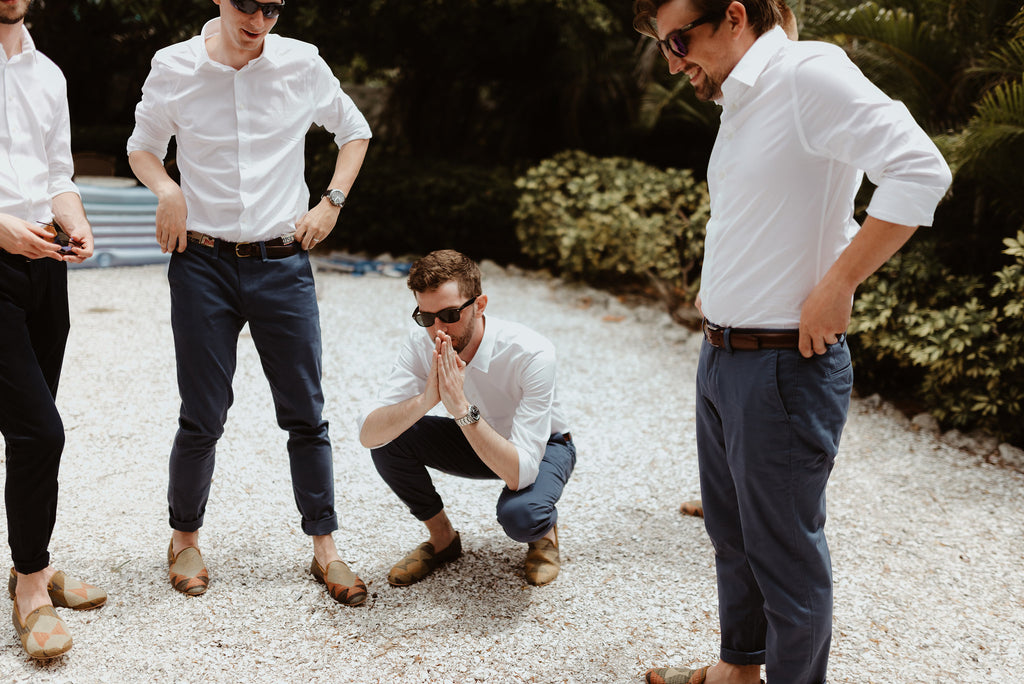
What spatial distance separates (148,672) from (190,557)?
54 cm

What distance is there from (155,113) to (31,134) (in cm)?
36

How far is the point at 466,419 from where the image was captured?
2.57 m

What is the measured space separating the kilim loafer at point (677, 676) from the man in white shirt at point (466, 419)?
0.60m

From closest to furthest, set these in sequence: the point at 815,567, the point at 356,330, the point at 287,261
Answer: the point at 815,567, the point at 287,261, the point at 356,330

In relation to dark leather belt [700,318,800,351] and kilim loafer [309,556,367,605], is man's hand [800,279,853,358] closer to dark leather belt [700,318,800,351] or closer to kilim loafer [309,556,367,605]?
dark leather belt [700,318,800,351]

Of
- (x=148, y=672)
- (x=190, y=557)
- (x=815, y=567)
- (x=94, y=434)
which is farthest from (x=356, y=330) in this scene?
(x=815, y=567)

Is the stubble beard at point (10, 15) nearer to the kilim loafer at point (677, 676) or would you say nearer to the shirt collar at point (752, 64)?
the shirt collar at point (752, 64)

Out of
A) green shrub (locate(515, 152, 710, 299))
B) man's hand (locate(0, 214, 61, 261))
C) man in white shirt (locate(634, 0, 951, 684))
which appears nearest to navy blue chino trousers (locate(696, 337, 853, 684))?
man in white shirt (locate(634, 0, 951, 684))

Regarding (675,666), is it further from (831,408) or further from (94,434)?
(94,434)

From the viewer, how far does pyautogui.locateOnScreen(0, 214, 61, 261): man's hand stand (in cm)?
224

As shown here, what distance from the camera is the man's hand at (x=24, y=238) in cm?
224

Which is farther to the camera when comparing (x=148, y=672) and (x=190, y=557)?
(x=190, y=557)

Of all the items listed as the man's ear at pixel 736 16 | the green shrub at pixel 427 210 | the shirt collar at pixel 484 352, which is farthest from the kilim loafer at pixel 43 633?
the green shrub at pixel 427 210

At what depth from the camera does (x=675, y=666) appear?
8.38 feet
